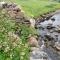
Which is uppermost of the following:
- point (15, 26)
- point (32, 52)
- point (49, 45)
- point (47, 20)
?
point (15, 26)

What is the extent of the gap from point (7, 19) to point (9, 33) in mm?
2544

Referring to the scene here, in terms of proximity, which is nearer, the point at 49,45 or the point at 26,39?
the point at 26,39

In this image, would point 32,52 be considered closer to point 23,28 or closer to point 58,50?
point 23,28

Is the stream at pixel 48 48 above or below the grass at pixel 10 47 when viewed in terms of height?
below

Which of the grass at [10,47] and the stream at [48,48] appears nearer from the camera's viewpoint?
the grass at [10,47]

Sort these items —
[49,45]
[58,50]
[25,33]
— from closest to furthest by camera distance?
1. [25,33]
2. [58,50]
3. [49,45]

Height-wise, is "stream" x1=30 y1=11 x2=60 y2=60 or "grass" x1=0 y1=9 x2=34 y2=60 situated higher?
"grass" x1=0 y1=9 x2=34 y2=60

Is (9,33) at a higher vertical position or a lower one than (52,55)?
higher

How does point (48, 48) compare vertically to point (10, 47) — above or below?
below

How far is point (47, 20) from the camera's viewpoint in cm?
4594

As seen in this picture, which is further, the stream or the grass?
the stream

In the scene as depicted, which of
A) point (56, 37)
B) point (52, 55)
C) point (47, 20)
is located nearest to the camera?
point (52, 55)

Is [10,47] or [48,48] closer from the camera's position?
[10,47]

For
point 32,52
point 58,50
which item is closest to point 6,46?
point 32,52
